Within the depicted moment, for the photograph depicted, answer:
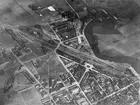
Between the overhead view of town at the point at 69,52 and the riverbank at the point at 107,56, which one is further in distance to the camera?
the riverbank at the point at 107,56

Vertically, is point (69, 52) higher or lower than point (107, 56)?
higher

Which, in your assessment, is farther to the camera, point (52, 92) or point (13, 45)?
point (13, 45)

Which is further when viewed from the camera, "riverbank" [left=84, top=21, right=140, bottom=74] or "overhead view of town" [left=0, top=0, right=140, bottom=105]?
"riverbank" [left=84, top=21, right=140, bottom=74]

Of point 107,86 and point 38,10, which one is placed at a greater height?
point 38,10

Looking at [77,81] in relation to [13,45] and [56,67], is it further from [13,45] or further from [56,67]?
[13,45]

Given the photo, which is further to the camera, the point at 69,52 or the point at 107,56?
the point at 69,52

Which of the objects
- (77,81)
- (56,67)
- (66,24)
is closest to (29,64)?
(56,67)

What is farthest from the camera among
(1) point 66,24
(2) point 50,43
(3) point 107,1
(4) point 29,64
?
(3) point 107,1

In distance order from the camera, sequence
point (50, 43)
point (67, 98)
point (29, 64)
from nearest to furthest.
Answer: point (67, 98) → point (29, 64) → point (50, 43)
